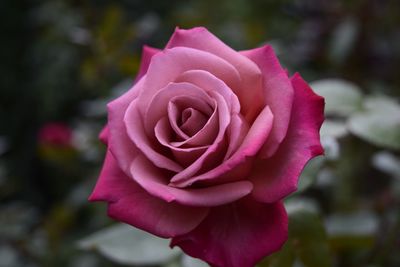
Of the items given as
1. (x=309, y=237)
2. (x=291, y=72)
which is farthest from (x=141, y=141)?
(x=291, y=72)

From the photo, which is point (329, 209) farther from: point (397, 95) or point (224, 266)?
point (224, 266)

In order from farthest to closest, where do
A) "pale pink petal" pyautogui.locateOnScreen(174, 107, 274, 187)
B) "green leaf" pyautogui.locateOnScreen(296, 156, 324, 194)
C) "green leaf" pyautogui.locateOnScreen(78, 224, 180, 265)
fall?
"green leaf" pyautogui.locateOnScreen(78, 224, 180, 265)
"green leaf" pyautogui.locateOnScreen(296, 156, 324, 194)
"pale pink petal" pyautogui.locateOnScreen(174, 107, 274, 187)

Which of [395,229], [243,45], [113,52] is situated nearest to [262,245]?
[395,229]

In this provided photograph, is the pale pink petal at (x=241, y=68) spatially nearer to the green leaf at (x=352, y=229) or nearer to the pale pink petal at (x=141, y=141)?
the pale pink petal at (x=141, y=141)

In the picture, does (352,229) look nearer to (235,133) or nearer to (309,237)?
(309,237)

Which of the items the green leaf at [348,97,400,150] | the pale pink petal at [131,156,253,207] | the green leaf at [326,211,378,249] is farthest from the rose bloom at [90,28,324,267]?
the green leaf at [326,211,378,249]

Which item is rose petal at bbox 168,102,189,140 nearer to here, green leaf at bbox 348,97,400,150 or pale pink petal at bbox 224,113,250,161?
pale pink petal at bbox 224,113,250,161
